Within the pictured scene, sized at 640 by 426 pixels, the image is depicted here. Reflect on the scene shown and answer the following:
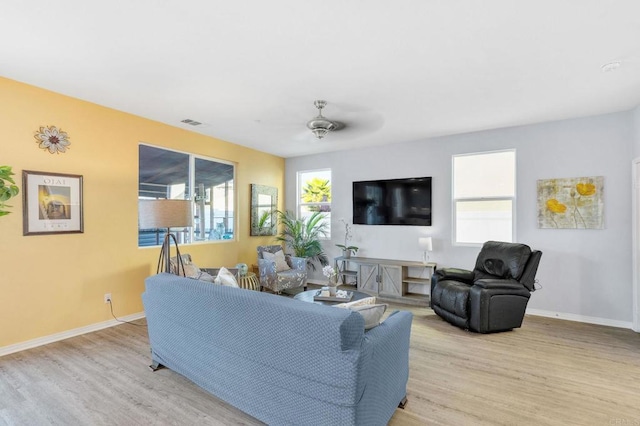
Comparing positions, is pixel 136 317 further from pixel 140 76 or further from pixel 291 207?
pixel 291 207

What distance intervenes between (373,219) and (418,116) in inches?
83.2

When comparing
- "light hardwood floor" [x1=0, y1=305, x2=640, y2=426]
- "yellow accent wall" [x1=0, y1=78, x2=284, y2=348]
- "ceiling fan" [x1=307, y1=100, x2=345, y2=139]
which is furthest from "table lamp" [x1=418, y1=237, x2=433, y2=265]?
"yellow accent wall" [x1=0, y1=78, x2=284, y2=348]

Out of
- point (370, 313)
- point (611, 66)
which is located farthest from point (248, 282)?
point (611, 66)

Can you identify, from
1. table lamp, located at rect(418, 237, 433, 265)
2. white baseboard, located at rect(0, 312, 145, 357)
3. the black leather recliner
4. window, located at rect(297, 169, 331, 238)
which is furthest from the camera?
window, located at rect(297, 169, 331, 238)

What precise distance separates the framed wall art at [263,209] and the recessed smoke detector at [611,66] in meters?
4.90

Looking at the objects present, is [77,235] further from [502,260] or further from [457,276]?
[502,260]

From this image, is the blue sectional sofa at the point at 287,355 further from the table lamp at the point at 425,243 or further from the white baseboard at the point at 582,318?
the white baseboard at the point at 582,318

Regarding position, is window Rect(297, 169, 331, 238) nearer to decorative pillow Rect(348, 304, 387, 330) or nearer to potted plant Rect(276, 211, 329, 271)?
potted plant Rect(276, 211, 329, 271)

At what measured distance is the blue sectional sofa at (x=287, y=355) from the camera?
1582 millimetres

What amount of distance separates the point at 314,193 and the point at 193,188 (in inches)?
93.5

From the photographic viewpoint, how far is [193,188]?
4859mm

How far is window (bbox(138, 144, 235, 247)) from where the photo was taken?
168 inches

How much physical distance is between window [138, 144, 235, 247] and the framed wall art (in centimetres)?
42

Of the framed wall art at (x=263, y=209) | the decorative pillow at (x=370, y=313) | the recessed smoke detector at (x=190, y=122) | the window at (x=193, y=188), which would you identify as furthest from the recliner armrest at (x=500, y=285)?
the recessed smoke detector at (x=190, y=122)
